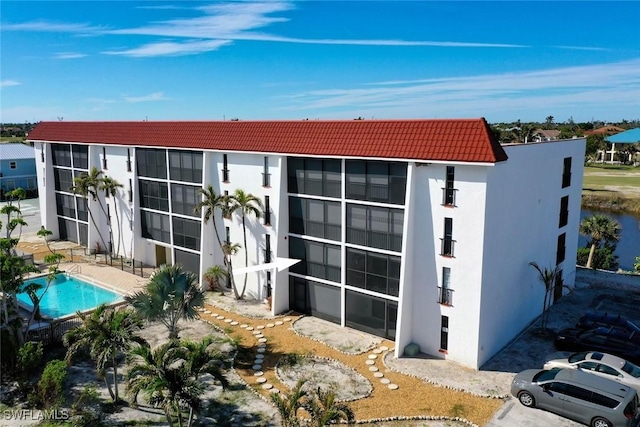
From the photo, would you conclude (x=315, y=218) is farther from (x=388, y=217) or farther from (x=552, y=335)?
(x=552, y=335)

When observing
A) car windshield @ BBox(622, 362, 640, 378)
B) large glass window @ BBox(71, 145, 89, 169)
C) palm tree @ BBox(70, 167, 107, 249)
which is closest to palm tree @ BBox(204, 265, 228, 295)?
palm tree @ BBox(70, 167, 107, 249)

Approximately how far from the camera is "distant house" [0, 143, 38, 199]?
70.1 meters

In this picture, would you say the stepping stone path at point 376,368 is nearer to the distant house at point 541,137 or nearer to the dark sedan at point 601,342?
the dark sedan at point 601,342

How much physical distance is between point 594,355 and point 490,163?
384 inches

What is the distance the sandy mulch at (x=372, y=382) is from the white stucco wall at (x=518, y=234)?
3.42m

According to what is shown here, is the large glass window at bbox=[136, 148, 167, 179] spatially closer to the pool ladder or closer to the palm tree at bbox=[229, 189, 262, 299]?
the palm tree at bbox=[229, 189, 262, 299]

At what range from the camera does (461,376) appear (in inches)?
875

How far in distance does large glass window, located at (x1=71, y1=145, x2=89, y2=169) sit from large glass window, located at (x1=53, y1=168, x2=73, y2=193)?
5.75 ft

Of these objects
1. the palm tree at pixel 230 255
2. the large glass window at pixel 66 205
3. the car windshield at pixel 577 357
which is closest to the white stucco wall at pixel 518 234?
the car windshield at pixel 577 357

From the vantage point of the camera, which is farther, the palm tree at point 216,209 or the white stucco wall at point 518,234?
the palm tree at point 216,209

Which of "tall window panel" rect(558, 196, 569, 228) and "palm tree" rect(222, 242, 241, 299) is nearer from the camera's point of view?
"tall window panel" rect(558, 196, 569, 228)

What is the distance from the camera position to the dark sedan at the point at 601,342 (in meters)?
23.0

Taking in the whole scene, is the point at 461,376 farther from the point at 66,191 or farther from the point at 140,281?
the point at 66,191

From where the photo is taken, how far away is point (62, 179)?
46812 mm
